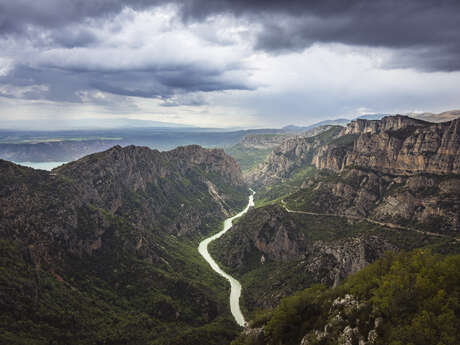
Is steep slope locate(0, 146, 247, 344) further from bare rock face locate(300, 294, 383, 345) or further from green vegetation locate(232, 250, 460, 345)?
bare rock face locate(300, 294, 383, 345)

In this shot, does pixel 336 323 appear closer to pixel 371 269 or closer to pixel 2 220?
pixel 371 269

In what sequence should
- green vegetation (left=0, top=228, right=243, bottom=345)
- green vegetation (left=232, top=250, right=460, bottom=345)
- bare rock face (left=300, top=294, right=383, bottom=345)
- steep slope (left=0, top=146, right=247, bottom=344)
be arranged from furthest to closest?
steep slope (left=0, top=146, right=247, bottom=344)
green vegetation (left=0, top=228, right=243, bottom=345)
bare rock face (left=300, top=294, right=383, bottom=345)
green vegetation (left=232, top=250, right=460, bottom=345)

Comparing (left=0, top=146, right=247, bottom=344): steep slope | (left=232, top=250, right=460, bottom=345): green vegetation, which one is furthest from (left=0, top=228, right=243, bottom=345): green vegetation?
(left=232, top=250, right=460, bottom=345): green vegetation

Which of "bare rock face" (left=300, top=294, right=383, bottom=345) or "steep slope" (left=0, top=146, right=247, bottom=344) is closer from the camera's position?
"bare rock face" (left=300, top=294, right=383, bottom=345)

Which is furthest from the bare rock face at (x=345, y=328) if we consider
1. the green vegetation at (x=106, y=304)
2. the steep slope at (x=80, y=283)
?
the green vegetation at (x=106, y=304)

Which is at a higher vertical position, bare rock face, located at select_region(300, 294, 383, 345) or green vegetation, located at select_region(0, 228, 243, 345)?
bare rock face, located at select_region(300, 294, 383, 345)

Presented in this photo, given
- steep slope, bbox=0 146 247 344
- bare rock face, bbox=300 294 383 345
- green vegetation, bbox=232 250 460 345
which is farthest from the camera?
steep slope, bbox=0 146 247 344

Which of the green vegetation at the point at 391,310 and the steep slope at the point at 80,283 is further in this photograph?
the steep slope at the point at 80,283

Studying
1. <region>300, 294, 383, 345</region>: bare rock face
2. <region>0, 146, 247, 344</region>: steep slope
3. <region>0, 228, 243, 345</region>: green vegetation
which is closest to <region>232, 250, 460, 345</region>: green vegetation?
<region>300, 294, 383, 345</region>: bare rock face

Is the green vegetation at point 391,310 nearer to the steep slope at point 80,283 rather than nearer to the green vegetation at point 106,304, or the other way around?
the steep slope at point 80,283
